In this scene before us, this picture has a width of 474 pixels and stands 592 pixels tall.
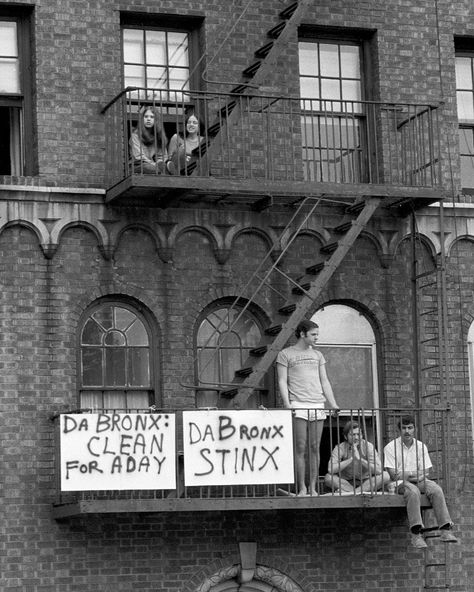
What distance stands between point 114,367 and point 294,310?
95.2 inches

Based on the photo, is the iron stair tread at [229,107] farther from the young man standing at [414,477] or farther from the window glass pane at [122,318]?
the young man standing at [414,477]

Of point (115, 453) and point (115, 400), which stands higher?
point (115, 400)

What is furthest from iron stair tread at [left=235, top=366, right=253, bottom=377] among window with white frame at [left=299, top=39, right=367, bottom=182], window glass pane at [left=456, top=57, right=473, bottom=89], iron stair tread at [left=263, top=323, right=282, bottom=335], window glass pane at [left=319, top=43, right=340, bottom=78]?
window glass pane at [left=456, top=57, right=473, bottom=89]

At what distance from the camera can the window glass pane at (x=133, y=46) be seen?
23.6m

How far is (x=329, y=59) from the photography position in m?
24.6

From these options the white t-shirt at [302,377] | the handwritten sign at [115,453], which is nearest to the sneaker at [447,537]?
the white t-shirt at [302,377]

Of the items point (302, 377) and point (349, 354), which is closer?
point (302, 377)

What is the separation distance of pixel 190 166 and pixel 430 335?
162 inches

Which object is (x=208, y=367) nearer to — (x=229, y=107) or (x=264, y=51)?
(x=229, y=107)

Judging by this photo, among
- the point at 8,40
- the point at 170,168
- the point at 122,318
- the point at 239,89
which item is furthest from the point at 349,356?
the point at 8,40

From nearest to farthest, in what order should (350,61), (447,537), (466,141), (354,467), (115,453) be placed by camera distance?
1. (115,453)
2. (354,467)
3. (447,537)
4. (350,61)
5. (466,141)

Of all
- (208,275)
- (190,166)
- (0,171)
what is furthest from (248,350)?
(0,171)

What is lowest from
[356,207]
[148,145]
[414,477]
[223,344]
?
[414,477]

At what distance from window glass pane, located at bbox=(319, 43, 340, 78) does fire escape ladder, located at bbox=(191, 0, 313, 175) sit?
919 millimetres
